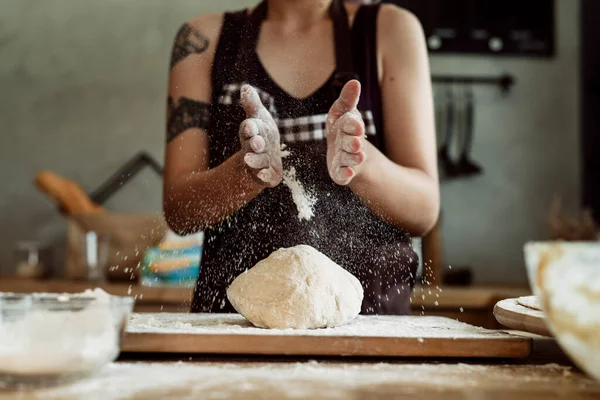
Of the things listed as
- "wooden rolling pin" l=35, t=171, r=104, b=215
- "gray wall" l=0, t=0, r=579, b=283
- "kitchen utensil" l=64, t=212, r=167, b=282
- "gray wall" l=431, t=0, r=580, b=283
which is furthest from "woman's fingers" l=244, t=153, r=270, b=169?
"gray wall" l=431, t=0, r=580, b=283

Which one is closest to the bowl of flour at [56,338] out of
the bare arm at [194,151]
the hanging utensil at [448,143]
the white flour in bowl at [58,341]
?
the white flour in bowl at [58,341]

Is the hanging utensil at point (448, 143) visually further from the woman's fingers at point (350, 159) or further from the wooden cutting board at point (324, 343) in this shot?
the wooden cutting board at point (324, 343)

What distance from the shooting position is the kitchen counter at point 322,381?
56 centimetres

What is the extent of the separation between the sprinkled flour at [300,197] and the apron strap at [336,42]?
0.18 meters

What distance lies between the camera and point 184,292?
2051mm

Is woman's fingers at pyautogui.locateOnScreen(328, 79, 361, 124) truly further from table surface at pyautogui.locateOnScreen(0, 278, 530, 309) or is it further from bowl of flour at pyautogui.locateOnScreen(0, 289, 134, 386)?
table surface at pyautogui.locateOnScreen(0, 278, 530, 309)

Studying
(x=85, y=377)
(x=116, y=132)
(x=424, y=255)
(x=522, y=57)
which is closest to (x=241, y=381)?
(x=85, y=377)

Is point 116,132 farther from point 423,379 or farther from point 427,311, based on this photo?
point 423,379

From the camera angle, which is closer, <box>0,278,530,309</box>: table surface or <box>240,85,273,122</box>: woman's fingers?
<box>240,85,273,122</box>: woman's fingers

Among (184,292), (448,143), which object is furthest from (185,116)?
(448,143)

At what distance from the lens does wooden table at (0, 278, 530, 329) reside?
6.82ft

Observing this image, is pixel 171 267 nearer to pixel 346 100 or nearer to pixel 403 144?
pixel 403 144

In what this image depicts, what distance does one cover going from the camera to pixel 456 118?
2.63 meters

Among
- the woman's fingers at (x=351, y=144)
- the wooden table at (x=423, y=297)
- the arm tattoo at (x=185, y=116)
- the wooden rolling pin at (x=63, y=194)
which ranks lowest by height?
the wooden table at (x=423, y=297)
